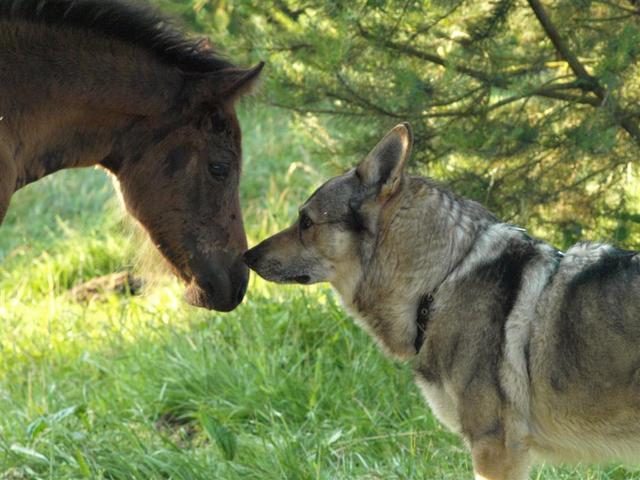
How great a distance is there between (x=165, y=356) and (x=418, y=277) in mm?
2480

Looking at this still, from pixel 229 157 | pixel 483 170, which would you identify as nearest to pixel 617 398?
pixel 229 157

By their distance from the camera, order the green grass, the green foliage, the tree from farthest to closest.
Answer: the tree → the green foliage → the green grass

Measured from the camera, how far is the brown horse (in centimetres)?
462

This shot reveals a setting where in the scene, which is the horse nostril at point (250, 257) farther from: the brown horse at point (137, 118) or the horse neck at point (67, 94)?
the horse neck at point (67, 94)

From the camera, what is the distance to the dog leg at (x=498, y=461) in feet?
14.5

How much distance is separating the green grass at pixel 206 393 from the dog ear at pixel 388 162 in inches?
46.1

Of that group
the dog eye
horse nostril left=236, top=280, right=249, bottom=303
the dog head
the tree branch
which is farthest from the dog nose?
the tree branch

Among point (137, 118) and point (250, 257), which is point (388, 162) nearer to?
point (250, 257)

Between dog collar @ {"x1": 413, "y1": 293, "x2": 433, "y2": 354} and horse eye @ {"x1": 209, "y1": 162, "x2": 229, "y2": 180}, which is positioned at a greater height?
horse eye @ {"x1": 209, "y1": 162, "x2": 229, "y2": 180}

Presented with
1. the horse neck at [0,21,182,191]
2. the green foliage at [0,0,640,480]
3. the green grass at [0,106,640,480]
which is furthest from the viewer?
the green foliage at [0,0,640,480]

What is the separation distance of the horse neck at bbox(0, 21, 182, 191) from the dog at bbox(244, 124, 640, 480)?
822 mm

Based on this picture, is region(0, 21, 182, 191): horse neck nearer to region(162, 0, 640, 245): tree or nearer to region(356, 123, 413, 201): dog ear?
region(356, 123, 413, 201): dog ear

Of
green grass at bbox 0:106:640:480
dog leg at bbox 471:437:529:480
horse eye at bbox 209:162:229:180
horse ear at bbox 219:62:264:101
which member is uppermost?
horse ear at bbox 219:62:264:101

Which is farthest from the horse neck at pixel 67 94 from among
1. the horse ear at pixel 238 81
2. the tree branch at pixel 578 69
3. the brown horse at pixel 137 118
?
the tree branch at pixel 578 69
